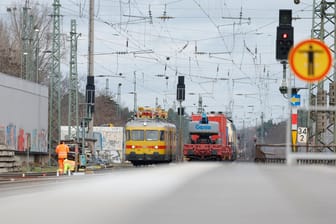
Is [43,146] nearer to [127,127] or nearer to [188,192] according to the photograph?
[127,127]

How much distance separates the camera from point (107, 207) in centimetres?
716

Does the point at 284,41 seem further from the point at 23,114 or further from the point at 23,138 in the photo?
the point at 23,114

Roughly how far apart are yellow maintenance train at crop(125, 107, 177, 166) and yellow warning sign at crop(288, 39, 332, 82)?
39621 mm

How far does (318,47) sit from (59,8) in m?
49.2

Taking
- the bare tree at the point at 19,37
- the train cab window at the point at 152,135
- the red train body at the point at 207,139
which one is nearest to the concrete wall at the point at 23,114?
the train cab window at the point at 152,135

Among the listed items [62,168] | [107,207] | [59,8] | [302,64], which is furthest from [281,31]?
[59,8]

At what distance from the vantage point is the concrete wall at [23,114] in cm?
5178

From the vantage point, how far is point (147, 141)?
169 ft

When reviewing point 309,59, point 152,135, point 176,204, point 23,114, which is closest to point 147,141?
point 152,135

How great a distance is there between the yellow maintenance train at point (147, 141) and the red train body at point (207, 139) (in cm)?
267

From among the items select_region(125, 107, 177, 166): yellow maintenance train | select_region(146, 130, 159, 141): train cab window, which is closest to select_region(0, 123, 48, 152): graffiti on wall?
select_region(125, 107, 177, 166): yellow maintenance train

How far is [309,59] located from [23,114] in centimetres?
4655

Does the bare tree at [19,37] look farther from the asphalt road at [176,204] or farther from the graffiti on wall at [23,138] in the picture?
the asphalt road at [176,204]

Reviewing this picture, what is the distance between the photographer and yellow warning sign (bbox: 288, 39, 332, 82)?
11.3 metres
